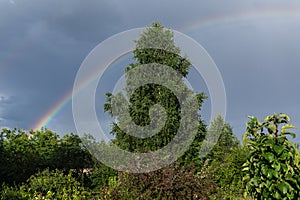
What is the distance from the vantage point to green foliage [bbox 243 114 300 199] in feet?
19.4

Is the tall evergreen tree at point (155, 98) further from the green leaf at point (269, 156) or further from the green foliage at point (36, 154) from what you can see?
the green leaf at point (269, 156)

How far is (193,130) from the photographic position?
40.8 ft

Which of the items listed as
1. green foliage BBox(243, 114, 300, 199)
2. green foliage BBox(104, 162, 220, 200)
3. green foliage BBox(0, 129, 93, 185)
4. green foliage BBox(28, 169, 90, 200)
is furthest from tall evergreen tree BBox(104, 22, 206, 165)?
green foliage BBox(243, 114, 300, 199)

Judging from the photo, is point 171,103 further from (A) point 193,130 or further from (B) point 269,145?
(B) point 269,145

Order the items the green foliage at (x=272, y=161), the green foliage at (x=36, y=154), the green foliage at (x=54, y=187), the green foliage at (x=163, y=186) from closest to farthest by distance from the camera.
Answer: the green foliage at (x=272, y=161), the green foliage at (x=163, y=186), the green foliage at (x=54, y=187), the green foliage at (x=36, y=154)

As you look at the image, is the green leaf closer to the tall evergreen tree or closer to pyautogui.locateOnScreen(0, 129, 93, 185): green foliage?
the tall evergreen tree

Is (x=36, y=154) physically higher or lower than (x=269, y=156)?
higher

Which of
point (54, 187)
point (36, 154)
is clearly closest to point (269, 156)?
point (54, 187)

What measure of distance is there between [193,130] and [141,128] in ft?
5.42

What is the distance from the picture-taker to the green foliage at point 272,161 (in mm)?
5926

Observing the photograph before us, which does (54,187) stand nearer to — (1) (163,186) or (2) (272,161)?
(1) (163,186)

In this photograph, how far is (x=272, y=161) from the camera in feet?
19.5

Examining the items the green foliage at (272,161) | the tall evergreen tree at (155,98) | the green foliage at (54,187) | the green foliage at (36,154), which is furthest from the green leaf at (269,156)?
the green foliage at (36,154)

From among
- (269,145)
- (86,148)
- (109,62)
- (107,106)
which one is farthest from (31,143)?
(269,145)
